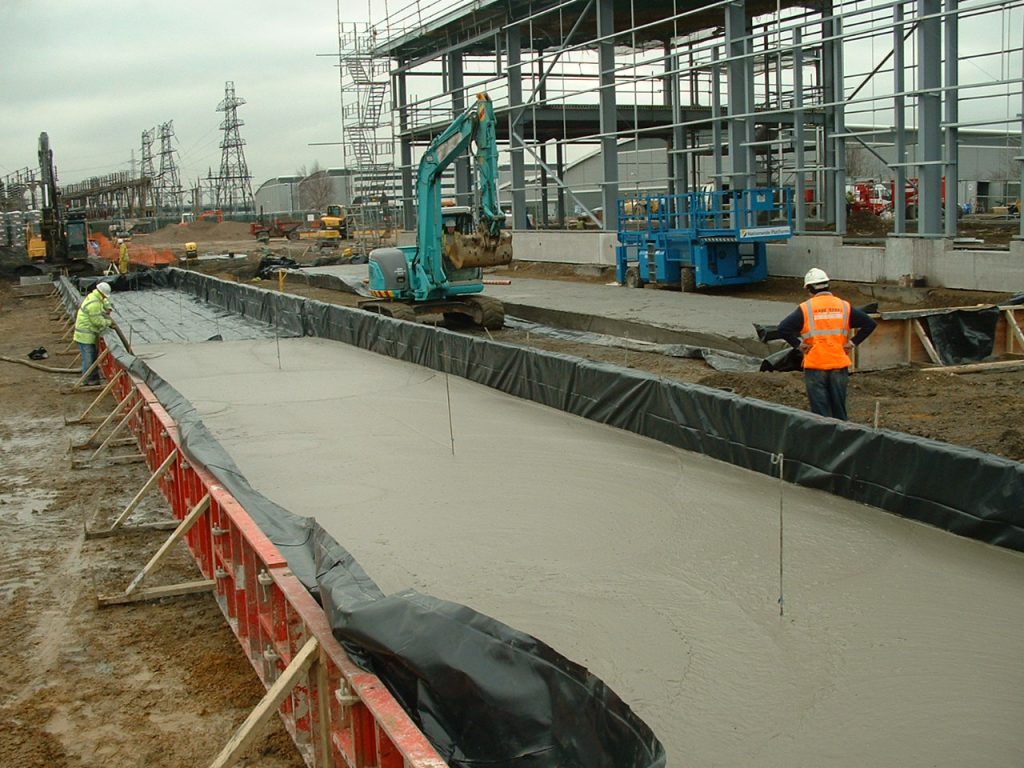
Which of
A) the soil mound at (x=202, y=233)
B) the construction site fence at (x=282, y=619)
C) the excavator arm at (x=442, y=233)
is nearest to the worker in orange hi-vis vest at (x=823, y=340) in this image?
the construction site fence at (x=282, y=619)

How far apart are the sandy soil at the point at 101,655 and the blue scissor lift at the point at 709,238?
14139mm

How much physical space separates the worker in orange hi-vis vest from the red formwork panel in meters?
5.15

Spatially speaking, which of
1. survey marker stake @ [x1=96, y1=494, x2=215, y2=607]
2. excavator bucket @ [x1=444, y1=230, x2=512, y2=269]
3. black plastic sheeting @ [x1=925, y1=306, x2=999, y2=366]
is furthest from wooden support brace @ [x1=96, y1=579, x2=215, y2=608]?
excavator bucket @ [x1=444, y1=230, x2=512, y2=269]

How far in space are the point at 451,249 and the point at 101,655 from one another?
13482mm

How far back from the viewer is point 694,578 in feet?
20.2

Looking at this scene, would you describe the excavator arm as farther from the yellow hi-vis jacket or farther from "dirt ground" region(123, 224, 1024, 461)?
the yellow hi-vis jacket

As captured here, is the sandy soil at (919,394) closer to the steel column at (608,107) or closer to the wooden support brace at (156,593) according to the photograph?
the wooden support brace at (156,593)

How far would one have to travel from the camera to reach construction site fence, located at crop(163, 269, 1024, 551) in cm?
642

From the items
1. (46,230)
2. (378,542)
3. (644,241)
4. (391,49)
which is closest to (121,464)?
(378,542)

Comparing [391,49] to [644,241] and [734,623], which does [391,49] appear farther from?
[734,623]

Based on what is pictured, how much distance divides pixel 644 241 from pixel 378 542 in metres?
17.7

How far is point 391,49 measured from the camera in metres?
40.6

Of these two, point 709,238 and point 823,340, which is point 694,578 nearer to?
point 823,340

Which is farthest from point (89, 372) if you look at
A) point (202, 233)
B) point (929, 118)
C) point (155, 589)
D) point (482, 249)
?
point (202, 233)
